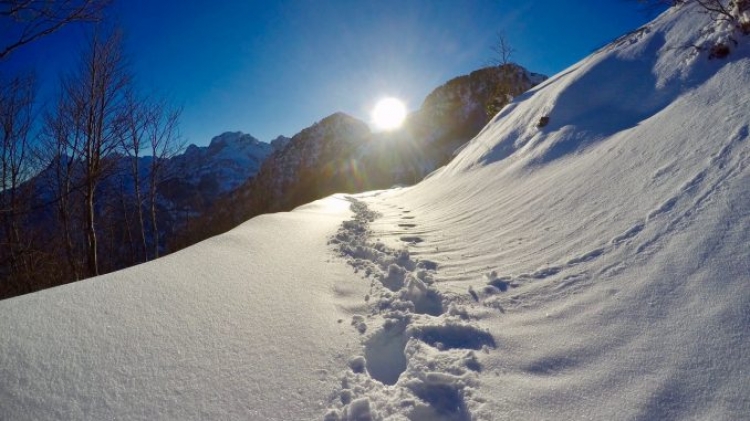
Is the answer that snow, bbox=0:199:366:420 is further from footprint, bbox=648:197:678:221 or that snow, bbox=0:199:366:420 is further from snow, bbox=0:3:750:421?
footprint, bbox=648:197:678:221

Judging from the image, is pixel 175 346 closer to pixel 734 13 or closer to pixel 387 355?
pixel 387 355

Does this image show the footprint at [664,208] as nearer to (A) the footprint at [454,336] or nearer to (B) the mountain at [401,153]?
(A) the footprint at [454,336]

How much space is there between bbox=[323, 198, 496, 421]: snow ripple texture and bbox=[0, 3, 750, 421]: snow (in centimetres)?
1

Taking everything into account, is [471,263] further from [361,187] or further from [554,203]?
[361,187]

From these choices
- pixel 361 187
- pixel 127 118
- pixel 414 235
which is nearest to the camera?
pixel 414 235

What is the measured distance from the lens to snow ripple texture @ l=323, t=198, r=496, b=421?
1515 mm

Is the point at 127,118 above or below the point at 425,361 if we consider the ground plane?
above

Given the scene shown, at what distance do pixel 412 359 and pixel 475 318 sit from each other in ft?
2.09

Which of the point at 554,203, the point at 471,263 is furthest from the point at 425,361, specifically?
the point at 554,203

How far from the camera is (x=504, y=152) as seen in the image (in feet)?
24.0

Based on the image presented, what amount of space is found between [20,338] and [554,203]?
441 centimetres

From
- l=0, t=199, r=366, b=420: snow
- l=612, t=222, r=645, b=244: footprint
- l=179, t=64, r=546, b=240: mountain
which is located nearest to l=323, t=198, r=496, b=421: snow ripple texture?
l=0, t=199, r=366, b=420: snow

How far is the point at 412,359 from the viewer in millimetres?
1865

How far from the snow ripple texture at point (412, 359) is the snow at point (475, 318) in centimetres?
1
